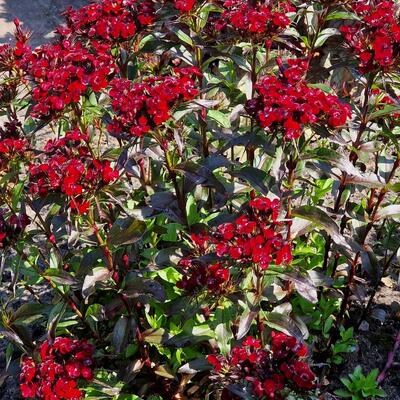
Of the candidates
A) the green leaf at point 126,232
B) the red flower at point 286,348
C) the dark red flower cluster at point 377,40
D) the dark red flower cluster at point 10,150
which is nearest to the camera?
the red flower at point 286,348

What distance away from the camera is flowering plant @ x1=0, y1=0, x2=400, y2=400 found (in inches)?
104

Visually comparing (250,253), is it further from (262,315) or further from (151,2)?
(151,2)

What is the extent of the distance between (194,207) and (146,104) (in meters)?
1.17

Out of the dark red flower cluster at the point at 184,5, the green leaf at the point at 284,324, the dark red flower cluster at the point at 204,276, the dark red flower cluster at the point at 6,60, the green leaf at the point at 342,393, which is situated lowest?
the green leaf at the point at 342,393

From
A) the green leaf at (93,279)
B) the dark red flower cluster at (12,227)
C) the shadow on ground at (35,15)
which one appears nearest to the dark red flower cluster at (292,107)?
the green leaf at (93,279)

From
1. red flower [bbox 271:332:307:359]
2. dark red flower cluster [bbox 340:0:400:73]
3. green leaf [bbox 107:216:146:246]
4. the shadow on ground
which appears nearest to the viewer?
red flower [bbox 271:332:307:359]

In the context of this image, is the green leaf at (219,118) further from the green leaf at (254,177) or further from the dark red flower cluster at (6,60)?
the dark red flower cluster at (6,60)

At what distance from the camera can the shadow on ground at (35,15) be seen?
8.95 meters

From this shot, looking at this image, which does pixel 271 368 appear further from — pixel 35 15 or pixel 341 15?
pixel 35 15

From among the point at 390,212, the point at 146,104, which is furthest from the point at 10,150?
the point at 390,212

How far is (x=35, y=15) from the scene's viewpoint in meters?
9.48

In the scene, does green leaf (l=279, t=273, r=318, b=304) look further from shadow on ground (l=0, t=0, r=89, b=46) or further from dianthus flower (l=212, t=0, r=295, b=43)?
shadow on ground (l=0, t=0, r=89, b=46)

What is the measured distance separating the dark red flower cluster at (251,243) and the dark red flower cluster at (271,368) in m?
Result: 0.35

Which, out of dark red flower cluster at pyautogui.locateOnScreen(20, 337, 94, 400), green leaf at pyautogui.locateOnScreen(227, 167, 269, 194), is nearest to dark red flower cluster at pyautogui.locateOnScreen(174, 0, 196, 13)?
green leaf at pyautogui.locateOnScreen(227, 167, 269, 194)
